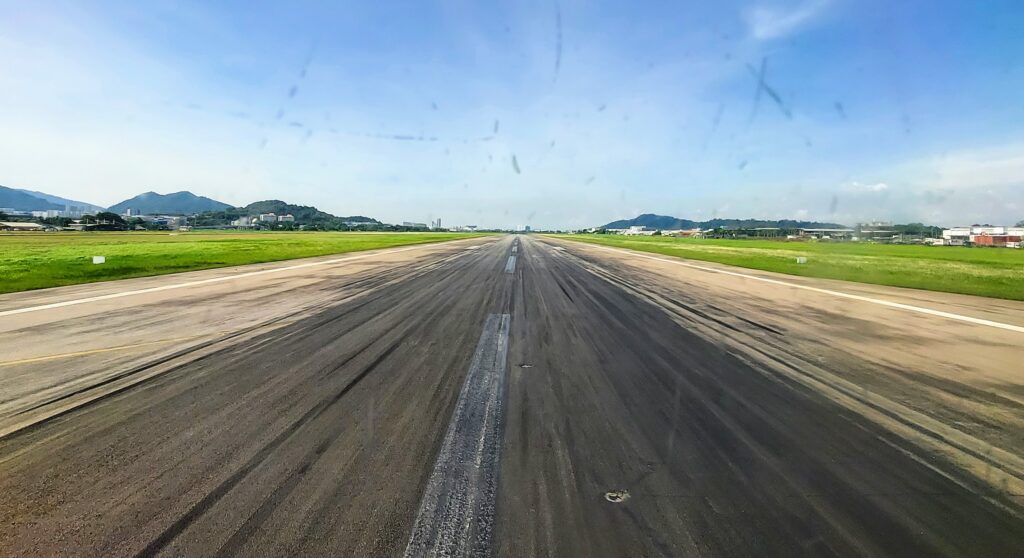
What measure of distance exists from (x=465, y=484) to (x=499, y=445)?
2.08 ft

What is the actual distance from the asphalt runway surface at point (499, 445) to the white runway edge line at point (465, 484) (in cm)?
2

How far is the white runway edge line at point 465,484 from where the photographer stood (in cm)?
246

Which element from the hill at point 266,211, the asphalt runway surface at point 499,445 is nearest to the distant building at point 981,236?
the asphalt runway surface at point 499,445

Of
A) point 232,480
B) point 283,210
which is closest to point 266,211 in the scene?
point 283,210

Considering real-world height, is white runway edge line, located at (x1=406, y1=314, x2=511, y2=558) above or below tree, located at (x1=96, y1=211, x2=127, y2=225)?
below

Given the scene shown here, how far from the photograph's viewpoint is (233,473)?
3.20 m

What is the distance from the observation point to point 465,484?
3035 millimetres

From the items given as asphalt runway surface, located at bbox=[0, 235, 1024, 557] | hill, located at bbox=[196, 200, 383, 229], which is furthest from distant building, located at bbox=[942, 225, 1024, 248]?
hill, located at bbox=[196, 200, 383, 229]

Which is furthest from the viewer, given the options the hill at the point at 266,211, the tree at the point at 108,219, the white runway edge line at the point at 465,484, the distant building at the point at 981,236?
the hill at the point at 266,211

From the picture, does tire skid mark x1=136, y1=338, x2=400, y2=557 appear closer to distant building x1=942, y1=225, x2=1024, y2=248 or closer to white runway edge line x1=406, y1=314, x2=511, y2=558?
white runway edge line x1=406, y1=314, x2=511, y2=558

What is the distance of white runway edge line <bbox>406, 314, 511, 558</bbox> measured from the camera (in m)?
2.46

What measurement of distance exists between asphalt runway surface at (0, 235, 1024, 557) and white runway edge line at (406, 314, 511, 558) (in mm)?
20

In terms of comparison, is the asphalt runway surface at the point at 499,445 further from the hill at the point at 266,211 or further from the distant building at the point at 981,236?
the hill at the point at 266,211

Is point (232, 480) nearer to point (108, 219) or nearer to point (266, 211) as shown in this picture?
point (108, 219)
